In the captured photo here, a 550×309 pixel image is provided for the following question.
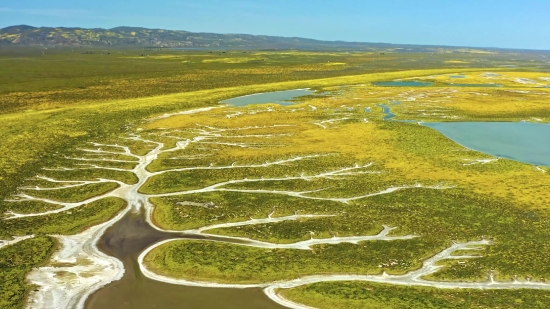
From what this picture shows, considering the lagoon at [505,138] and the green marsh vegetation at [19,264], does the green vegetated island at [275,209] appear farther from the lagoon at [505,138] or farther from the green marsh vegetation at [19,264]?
the lagoon at [505,138]

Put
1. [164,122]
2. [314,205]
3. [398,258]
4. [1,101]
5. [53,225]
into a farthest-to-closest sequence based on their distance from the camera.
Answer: [1,101], [164,122], [314,205], [53,225], [398,258]

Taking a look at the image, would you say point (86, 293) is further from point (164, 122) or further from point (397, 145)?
point (164, 122)

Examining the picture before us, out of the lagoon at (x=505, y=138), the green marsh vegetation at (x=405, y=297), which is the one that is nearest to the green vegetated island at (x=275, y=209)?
the green marsh vegetation at (x=405, y=297)

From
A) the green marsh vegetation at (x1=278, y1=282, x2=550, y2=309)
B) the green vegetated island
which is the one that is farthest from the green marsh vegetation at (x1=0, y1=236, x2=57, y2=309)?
the green marsh vegetation at (x1=278, y1=282, x2=550, y2=309)

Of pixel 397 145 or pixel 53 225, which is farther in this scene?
pixel 397 145

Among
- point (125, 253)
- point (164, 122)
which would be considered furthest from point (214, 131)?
point (125, 253)

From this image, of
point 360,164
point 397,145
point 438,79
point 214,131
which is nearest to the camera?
point 360,164

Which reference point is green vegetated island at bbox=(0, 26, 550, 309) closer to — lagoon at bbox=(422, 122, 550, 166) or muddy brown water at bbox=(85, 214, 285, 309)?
muddy brown water at bbox=(85, 214, 285, 309)
